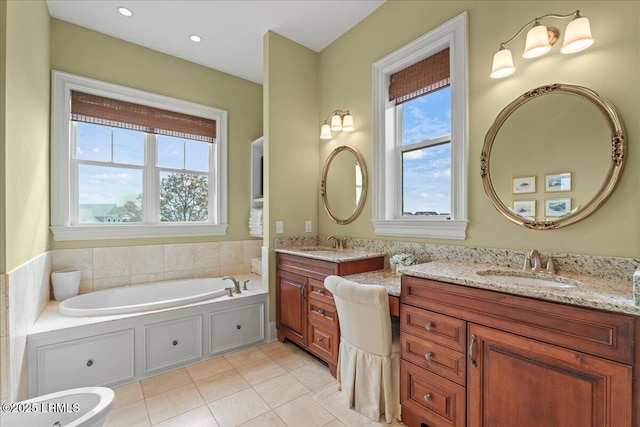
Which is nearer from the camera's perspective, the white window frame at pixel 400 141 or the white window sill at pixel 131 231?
the white window frame at pixel 400 141

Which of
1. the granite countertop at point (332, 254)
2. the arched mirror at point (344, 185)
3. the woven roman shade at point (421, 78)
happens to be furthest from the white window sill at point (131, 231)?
the woven roman shade at point (421, 78)

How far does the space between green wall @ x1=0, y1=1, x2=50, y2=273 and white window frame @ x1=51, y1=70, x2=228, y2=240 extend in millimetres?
155

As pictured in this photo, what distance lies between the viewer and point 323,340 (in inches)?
90.6

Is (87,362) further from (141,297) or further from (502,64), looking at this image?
(502,64)

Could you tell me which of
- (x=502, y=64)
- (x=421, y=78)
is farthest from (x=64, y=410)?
(x=421, y=78)

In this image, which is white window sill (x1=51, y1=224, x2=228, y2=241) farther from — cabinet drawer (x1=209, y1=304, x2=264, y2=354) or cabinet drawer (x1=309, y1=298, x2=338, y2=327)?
cabinet drawer (x1=309, y1=298, x2=338, y2=327)

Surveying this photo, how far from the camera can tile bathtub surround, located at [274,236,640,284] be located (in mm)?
1385

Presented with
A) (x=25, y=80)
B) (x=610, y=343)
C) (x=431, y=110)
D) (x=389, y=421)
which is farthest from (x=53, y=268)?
(x=610, y=343)

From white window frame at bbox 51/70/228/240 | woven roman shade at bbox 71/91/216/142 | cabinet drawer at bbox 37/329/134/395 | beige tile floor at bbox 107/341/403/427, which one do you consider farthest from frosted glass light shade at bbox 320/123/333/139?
cabinet drawer at bbox 37/329/134/395

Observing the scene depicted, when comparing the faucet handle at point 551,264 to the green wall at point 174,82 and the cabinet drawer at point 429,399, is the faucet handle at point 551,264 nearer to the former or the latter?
the cabinet drawer at point 429,399

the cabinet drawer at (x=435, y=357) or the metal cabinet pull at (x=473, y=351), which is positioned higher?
the metal cabinet pull at (x=473, y=351)

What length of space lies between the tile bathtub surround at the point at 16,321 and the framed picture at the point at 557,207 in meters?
2.92

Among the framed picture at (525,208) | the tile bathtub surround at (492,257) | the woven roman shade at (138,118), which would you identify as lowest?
the tile bathtub surround at (492,257)

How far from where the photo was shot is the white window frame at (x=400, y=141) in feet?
6.44
